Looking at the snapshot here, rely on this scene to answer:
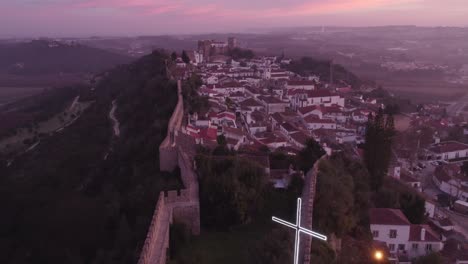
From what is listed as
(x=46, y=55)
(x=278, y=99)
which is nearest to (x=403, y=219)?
(x=278, y=99)

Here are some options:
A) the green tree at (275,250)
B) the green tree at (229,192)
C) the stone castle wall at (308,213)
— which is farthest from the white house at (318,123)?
the green tree at (275,250)

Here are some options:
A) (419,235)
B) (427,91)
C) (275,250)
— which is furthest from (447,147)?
(427,91)

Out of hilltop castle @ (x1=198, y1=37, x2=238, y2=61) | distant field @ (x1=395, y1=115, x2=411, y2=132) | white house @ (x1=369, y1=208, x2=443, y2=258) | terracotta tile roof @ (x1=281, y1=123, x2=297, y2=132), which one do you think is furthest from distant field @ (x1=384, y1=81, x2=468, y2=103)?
white house @ (x1=369, y1=208, x2=443, y2=258)

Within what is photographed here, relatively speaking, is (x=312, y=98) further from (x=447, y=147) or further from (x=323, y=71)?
(x=323, y=71)

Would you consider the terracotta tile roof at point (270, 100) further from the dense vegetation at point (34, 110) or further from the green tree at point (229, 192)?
the dense vegetation at point (34, 110)

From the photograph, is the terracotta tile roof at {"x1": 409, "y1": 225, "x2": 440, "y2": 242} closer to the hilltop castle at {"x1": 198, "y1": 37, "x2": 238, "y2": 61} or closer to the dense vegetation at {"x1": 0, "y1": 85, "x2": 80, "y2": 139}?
the dense vegetation at {"x1": 0, "y1": 85, "x2": 80, "y2": 139}

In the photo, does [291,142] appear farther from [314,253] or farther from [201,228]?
[314,253]
